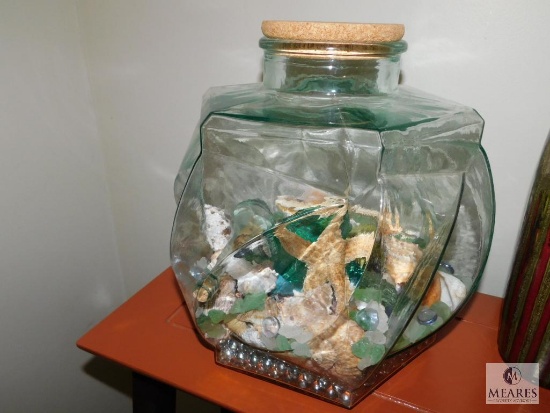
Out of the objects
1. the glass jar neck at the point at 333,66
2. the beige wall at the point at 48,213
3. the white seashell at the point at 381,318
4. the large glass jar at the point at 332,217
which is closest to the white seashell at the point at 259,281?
the large glass jar at the point at 332,217

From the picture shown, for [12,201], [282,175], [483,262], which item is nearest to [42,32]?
[12,201]

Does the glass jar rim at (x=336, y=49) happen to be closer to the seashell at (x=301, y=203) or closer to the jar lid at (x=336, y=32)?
the jar lid at (x=336, y=32)

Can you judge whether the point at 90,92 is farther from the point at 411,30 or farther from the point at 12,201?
the point at 411,30

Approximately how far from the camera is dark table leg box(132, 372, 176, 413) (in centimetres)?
62

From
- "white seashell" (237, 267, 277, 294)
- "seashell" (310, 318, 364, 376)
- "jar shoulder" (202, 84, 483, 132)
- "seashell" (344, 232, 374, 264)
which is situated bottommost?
"seashell" (310, 318, 364, 376)

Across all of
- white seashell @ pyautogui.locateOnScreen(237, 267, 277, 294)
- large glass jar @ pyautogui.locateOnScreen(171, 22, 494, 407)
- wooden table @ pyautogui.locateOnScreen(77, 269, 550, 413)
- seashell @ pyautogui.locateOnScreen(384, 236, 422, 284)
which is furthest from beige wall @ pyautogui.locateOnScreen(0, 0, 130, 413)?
seashell @ pyautogui.locateOnScreen(384, 236, 422, 284)

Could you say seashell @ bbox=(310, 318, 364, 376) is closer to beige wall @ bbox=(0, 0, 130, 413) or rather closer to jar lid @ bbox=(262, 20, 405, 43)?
jar lid @ bbox=(262, 20, 405, 43)

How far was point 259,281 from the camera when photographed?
484 mm

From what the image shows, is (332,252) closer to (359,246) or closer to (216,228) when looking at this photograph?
(359,246)

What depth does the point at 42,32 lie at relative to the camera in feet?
2.39

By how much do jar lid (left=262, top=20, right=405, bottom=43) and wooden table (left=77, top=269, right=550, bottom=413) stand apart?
1.28ft

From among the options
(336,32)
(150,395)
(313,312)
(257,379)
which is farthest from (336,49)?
(150,395)

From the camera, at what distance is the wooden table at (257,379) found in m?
0.50

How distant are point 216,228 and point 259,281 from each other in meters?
0.10
